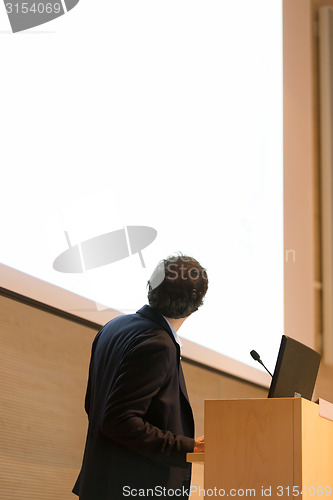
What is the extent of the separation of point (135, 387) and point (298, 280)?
2.64m

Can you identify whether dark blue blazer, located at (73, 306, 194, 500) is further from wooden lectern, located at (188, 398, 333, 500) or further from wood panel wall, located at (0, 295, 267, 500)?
wood panel wall, located at (0, 295, 267, 500)

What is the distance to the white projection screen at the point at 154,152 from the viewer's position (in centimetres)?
243

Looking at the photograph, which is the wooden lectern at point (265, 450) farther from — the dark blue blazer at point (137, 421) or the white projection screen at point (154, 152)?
the white projection screen at point (154, 152)

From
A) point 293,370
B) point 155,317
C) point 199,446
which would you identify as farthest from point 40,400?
point 293,370

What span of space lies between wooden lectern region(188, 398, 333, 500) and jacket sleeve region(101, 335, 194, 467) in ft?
0.37

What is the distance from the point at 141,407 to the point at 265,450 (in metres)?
0.33

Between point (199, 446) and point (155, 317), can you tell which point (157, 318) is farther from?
point (199, 446)

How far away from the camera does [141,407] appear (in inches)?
68.1

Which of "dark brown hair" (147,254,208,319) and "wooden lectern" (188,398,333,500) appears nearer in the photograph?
"wooden lectern" (188,398,333,500)

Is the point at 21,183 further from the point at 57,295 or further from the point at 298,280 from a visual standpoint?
the point at 298,280

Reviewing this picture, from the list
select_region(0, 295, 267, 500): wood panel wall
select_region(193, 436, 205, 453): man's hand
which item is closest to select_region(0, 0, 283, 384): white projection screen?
select_region(0, 295, 267, 500): wood panel wall

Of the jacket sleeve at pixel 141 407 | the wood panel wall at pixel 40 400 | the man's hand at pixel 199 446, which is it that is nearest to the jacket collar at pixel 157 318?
the jacket sleeve at pixel 141 407

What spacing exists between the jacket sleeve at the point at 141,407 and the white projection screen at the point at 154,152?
76cm

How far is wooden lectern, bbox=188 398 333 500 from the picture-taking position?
1562mm
